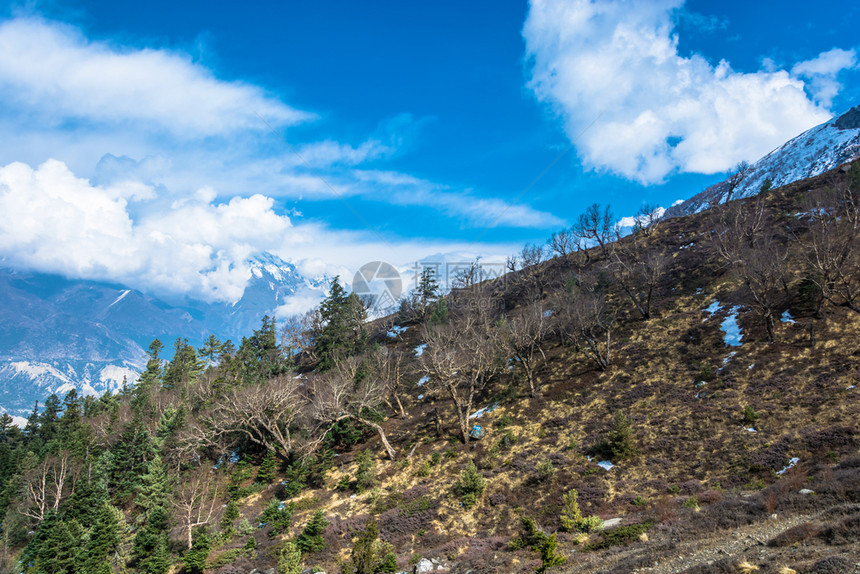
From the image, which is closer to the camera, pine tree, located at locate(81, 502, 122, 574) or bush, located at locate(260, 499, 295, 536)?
bush, located at locate(260, 499, 295, 536)

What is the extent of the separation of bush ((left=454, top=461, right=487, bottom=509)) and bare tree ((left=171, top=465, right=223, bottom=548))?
804 inches

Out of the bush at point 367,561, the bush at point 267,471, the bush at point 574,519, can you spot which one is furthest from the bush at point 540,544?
the bush at point 267,471

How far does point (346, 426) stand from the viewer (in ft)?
142

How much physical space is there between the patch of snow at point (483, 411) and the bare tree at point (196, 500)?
25.2 metres

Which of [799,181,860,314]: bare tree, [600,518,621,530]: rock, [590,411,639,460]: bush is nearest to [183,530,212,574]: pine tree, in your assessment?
[600,518,621,530]: rock

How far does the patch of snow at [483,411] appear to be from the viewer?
41.0 metres

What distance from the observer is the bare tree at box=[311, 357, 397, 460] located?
36375 millimetres

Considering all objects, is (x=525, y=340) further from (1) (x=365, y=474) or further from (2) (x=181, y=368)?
(2) (x=181, y=368)

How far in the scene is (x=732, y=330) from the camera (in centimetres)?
3819

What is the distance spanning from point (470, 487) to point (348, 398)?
1999cm

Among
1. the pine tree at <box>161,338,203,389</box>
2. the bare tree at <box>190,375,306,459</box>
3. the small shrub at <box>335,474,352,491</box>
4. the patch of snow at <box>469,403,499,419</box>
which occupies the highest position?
the pine tree at <box>161,338,203,389</box>

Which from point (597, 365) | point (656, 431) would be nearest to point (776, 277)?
point (597, 365)

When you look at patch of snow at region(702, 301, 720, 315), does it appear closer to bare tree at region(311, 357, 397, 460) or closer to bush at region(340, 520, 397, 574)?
bare tree at region(311, 357, 397, 460)

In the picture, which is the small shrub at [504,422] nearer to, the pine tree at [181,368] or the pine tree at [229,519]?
the pine tree at [229,519]
